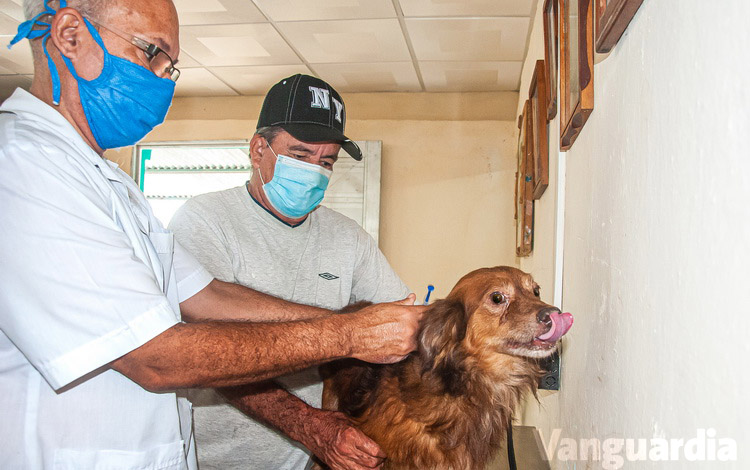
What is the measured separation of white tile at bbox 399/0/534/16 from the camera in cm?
436

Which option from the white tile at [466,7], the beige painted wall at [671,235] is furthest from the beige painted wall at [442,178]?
the beige painted wall at [671,235]

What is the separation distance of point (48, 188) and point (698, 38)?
1092mm

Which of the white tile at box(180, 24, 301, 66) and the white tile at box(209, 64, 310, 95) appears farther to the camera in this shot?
the white tile at box(209, 64, 310, 95)

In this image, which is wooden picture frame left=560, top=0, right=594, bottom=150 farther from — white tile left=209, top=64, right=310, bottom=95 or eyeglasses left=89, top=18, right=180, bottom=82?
white tile left=209, top=64, right=310, bottom=95

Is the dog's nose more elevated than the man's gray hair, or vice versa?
the man's gray hair

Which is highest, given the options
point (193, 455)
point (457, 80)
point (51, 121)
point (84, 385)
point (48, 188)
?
point (457, 80)

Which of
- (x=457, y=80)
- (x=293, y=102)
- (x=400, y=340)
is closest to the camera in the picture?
(x=400, y=340)

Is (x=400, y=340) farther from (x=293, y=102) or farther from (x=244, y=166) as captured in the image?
(x=244, y=166)

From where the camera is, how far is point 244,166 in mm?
6988

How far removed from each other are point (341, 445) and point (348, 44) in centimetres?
432

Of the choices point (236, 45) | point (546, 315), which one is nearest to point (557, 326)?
point (546, 315)

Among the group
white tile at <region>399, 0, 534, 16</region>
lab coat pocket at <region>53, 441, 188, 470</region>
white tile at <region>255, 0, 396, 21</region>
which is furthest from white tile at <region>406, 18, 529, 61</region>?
lab coat pocket at <region>53, 441, 188, 470</region>

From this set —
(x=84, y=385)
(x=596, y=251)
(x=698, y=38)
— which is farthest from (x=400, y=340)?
(x=698, y=38)

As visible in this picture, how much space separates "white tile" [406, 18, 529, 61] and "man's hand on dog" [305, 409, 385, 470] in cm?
375
